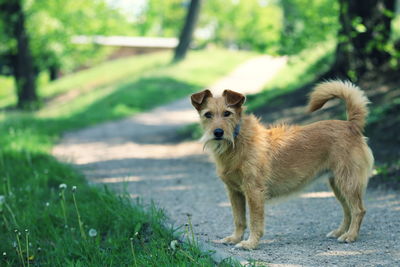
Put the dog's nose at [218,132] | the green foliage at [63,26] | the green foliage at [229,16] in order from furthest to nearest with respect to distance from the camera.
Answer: the green foliage at [229,16] < the green foliage at [63,26] < the dog's nose at [218,132]

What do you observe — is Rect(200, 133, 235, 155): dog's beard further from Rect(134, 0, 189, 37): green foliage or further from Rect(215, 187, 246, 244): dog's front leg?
Rect(134, 0, 189, 37): green foliage

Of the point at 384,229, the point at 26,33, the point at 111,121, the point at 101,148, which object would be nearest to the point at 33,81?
the point at 26,33

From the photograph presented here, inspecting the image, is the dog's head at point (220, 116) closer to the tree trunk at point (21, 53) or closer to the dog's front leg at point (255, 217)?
the dog's front leg at point (255, 217)

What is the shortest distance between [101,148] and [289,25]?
16.7 ft

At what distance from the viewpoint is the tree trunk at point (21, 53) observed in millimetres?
22806

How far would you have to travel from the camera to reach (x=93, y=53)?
33.8 m

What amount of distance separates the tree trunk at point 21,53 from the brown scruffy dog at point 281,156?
19.4 metres

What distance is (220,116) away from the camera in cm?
492

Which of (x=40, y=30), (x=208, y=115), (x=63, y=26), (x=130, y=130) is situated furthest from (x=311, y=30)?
(x=63, y=26)

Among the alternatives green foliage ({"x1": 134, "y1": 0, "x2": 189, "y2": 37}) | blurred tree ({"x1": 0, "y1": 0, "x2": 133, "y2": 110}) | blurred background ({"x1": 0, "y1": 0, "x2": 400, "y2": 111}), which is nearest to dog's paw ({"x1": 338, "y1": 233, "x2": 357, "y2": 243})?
blurred background ({"x1": 0, "y1": 0, "x2": 400, "y2": 111})

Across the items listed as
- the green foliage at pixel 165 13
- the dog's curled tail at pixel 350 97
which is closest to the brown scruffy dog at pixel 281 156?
the dog's curled tail at pixel 350 97

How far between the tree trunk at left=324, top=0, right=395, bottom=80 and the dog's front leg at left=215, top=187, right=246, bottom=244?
6.34 meters

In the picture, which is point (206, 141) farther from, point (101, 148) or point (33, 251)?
point (101, 148)

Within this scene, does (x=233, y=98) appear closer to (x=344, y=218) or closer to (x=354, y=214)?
(x=354, y=214)
